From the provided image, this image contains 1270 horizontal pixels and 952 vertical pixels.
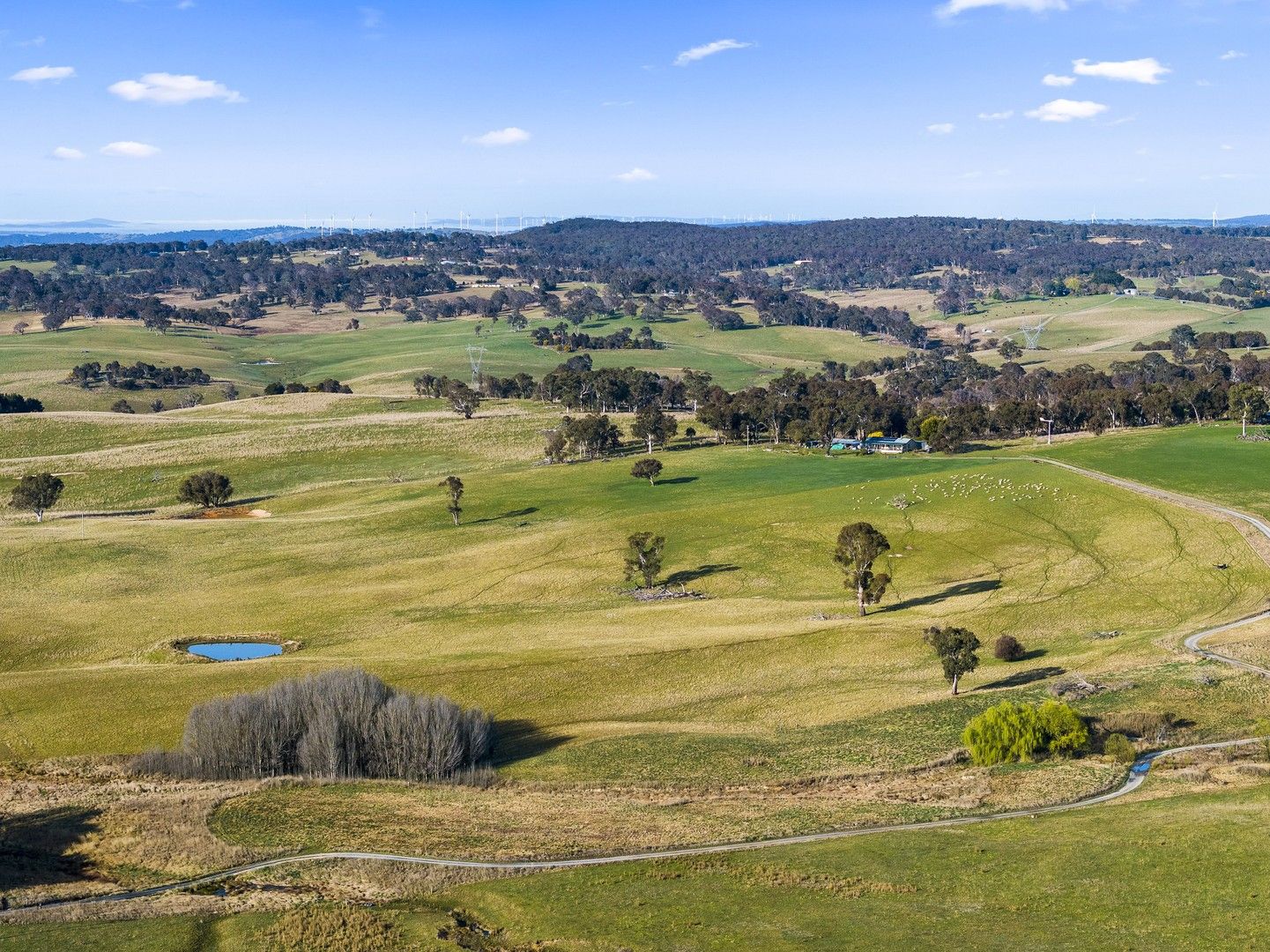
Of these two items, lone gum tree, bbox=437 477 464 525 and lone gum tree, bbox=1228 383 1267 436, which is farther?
lone gum tree, bbox=1228 383 1267 436

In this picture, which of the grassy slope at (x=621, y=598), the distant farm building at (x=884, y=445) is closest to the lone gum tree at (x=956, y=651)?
the grassy slope at (x=621, y=598)

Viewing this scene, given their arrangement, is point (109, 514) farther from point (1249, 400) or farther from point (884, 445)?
point (1249, 400)

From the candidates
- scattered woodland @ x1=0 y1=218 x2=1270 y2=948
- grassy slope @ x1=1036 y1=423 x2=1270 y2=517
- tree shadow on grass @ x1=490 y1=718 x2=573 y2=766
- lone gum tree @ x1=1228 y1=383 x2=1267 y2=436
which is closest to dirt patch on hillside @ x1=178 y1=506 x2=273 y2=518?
scattered woodland @ x1=0 y1=218 x2=1270 y2=948

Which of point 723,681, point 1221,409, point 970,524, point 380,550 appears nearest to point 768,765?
point 723,681

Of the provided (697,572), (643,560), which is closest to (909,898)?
(643,560)

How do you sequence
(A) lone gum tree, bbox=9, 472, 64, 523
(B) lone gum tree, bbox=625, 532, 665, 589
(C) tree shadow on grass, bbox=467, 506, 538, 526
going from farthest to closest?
(A) lone gum tree, bbox=9, 472, 64, 523
(C) tree shadow on grass, bbox=467, 506, 538, 526
(B) lone gum tree, bbox=625, 532, 665, 589

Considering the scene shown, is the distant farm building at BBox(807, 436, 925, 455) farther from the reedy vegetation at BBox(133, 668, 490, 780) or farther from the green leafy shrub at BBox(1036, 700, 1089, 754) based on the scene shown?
the reedy vegetation at BBox(133, 668, 490, 780)
